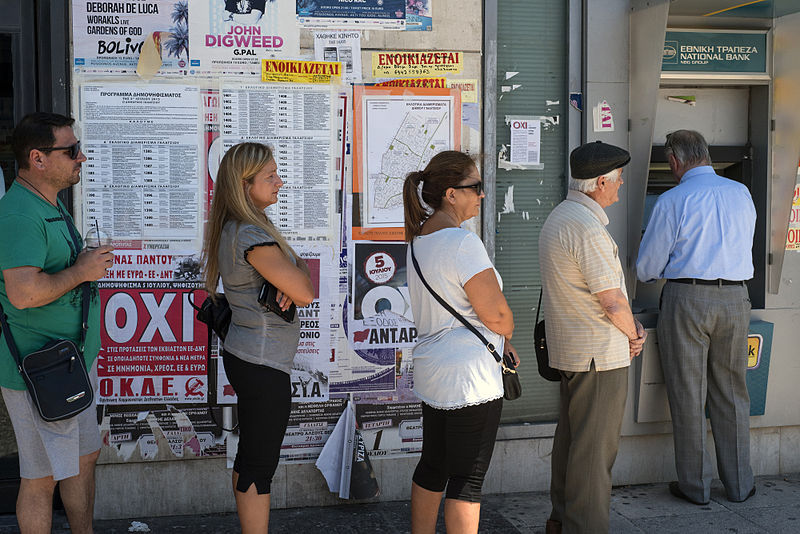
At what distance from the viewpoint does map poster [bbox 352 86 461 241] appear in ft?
14.6

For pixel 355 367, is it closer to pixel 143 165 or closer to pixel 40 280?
pixel 143 165

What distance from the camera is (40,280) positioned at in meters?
3.03

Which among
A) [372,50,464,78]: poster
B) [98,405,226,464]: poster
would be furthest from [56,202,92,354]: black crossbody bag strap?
[372,50,464,78]: poster

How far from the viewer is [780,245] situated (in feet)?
16.6

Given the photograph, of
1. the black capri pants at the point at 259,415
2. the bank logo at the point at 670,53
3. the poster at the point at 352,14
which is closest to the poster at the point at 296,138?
the poster at the point at 352,14

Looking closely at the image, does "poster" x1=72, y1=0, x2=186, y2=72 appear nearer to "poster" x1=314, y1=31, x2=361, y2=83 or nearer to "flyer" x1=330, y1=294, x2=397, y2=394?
"poster" x1=314, y1=31, x2=361, y2=83

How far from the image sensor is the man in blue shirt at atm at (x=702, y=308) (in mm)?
4473

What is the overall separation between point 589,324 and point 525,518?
4.61ft

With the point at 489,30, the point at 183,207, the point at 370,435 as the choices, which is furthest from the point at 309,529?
the point at 489,30

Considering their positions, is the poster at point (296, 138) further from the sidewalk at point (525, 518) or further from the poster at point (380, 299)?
the sidewalk at point (525, 518)

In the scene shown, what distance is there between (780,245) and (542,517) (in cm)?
224

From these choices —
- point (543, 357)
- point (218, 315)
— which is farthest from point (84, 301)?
point (543, 357)

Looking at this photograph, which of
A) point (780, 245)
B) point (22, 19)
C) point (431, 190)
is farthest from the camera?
point (780, 245)

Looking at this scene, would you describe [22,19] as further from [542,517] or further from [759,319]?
[759,319]
